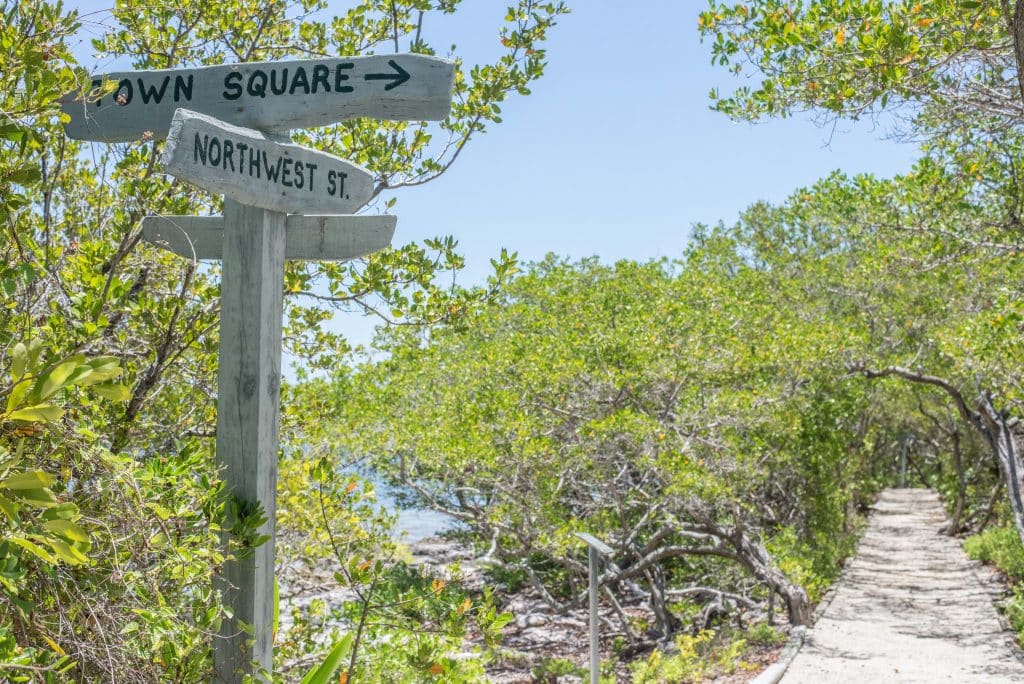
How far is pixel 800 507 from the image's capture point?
49.9ft

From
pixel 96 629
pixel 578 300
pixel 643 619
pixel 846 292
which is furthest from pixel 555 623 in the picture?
pixel 96 629

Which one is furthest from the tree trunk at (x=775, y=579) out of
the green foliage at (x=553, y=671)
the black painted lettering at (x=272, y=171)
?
the black painted lettering at (x=272, y=171)

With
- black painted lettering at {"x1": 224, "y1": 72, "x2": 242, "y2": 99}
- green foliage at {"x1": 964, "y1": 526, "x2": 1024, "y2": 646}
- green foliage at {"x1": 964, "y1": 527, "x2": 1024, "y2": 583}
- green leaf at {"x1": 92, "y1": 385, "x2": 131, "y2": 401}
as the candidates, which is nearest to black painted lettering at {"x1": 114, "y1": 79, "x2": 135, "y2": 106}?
black painted lettering at {"x1": 224, "y1": 72, "x2": 242, "y2": 99}

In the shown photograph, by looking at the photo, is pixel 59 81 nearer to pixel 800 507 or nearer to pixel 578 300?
pixel 578 300

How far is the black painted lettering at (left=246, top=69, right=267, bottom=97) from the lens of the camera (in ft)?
8.55

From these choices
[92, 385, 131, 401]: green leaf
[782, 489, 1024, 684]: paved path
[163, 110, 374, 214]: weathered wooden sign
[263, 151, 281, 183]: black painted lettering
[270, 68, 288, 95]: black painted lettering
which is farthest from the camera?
[782, 489, 1024, 684]: paved path

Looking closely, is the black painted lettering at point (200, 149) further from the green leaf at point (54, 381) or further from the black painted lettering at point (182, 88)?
the green leaf at point (54, 381)

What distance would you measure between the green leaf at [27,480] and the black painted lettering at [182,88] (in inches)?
55.3

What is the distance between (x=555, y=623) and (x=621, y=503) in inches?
179

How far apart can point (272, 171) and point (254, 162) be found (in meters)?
0.07

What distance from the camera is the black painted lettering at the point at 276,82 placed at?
2592 mm

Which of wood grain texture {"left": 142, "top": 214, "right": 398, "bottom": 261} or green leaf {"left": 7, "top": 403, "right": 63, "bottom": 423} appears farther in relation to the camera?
wood grain texture {"left": 142, "top": 214, "right": 398, "bottom": 261}

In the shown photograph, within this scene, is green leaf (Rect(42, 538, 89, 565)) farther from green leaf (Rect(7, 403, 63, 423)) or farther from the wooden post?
the wooden post

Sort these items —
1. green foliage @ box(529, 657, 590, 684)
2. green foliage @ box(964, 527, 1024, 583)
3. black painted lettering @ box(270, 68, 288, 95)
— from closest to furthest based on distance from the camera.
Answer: black painted lettering @ box(270, 68, 288, 95) → green foliage @ box(529, 657, 590, 684) → green foliage @ box(964, 527, 1024, 583)
